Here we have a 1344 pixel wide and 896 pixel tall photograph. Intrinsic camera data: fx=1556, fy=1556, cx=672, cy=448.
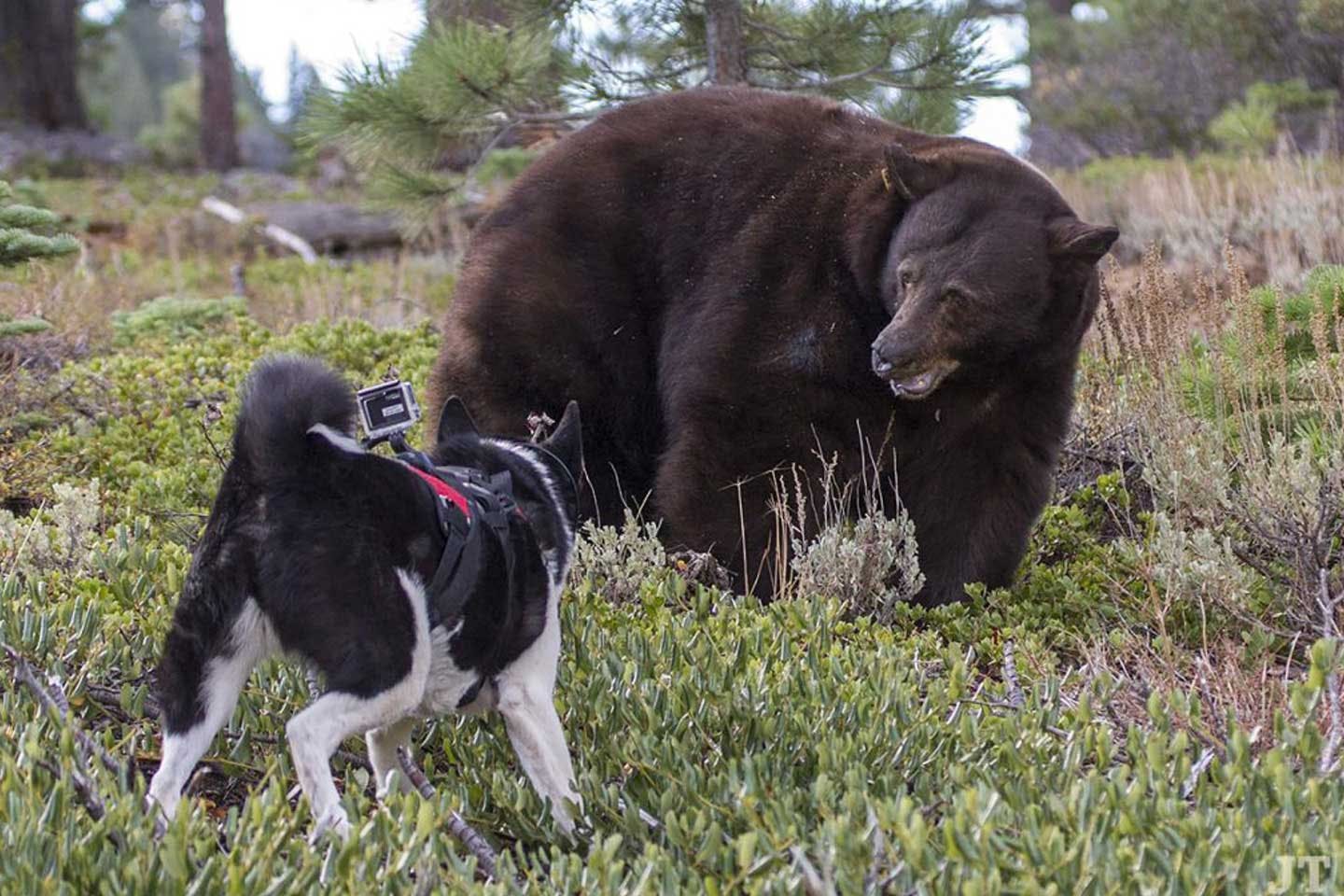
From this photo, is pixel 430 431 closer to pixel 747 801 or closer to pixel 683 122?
pixel 683 122

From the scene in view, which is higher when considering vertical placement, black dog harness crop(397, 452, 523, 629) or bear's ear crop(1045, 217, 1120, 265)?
bear's ear crop(1045, 217, 1120, 265)

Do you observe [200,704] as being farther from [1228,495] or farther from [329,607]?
[1228,495]

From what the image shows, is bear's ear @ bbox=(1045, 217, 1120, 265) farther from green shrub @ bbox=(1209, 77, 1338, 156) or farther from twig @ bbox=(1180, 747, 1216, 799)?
green shrub @ bbox=(1209, 77, 1338, 156)

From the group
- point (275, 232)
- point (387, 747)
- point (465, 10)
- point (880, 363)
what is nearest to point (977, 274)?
point (880, 363)

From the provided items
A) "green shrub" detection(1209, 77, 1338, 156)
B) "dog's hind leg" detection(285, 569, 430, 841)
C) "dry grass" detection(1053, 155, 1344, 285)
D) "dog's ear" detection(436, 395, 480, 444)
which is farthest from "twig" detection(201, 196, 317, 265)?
"dog's hind leg" detection(285, 569, 430, 841)

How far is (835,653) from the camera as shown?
4012 millimetres

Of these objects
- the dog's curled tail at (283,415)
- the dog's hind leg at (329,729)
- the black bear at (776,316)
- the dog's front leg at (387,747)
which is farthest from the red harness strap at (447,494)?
the black bear at (776,316)

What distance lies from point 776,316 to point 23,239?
7.82ft

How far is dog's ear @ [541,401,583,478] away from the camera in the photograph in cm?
382

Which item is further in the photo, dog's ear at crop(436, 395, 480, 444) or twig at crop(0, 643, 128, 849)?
dog's ear at crop(436, 395, 480, 444)

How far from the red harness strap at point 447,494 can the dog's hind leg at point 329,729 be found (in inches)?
14.0

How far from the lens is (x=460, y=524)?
317 centimetres

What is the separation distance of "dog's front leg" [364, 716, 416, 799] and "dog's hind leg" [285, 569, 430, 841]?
35cm

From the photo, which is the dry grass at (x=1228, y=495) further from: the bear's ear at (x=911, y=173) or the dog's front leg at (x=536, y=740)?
the dog's front leg at (x=536, y=740)
